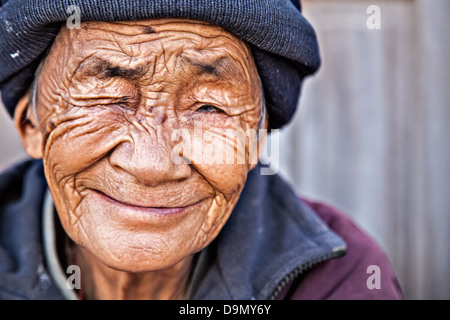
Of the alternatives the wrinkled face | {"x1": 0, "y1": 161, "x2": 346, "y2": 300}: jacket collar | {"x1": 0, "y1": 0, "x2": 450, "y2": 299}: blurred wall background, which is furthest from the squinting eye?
{"x1": 0, "y1": 0, "x2": 450, "y2": 299}: blurred wall background

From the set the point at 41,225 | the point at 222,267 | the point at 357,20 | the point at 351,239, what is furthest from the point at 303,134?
the point at 41,225

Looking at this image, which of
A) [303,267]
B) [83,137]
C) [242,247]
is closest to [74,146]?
[83,137]

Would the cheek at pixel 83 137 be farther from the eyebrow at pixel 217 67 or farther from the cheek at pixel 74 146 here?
the eyebrow at pixel 217 67

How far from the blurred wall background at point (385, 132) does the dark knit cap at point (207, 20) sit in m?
1.50

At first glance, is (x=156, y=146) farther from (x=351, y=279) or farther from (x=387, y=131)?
(x=387, y=131)

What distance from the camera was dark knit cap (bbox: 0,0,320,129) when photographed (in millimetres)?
1419

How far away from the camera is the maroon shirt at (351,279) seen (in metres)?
1.85

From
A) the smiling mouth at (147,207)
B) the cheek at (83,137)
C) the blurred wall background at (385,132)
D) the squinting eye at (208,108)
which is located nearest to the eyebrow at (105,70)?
the cheek at (83,137)

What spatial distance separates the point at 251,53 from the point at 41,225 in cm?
108

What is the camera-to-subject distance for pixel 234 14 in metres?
1.49

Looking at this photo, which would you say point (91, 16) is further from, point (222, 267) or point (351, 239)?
point (351, 239)

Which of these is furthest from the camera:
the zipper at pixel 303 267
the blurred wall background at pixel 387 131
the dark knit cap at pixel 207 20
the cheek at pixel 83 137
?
the blurred wall background at pixel 387 131

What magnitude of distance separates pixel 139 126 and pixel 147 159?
0.11 m
